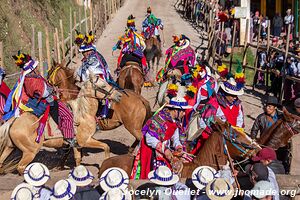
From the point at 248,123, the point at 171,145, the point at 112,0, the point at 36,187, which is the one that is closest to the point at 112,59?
the point at 248,123

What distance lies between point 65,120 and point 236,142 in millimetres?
3863

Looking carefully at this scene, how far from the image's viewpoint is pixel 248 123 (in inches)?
591

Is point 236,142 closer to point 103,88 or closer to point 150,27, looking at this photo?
point 103,88

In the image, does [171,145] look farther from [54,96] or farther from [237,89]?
[54,96]

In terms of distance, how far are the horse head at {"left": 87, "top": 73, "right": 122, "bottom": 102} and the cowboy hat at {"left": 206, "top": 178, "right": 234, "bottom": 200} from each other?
16.5 ft

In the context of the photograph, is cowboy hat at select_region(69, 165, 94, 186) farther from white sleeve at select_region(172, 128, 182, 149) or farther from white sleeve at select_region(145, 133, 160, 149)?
white sleeve at select_region(172, 128, 182, 149)

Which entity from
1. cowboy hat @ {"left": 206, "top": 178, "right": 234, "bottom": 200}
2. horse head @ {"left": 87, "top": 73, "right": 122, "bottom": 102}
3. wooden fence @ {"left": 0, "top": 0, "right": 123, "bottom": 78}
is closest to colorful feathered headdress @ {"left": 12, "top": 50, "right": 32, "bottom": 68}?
horse head @ {"left": 87, "top": 73, "right": 122, "bottom": 102}

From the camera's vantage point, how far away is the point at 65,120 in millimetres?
10570

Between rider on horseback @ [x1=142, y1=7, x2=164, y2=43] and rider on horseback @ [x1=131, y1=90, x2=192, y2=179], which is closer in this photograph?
rider on horseback @ [x1=131, y1=90, x2=192, y2=179]

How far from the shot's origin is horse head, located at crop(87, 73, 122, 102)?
35.1 feet

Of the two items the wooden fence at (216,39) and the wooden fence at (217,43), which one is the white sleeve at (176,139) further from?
the wooden fence at (216,39)

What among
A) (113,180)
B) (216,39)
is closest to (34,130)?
(113,180)

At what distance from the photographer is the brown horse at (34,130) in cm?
1012

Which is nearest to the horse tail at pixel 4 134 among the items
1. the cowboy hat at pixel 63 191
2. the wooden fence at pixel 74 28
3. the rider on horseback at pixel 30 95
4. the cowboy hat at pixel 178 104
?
the rider on horseback at pixel 30 95
